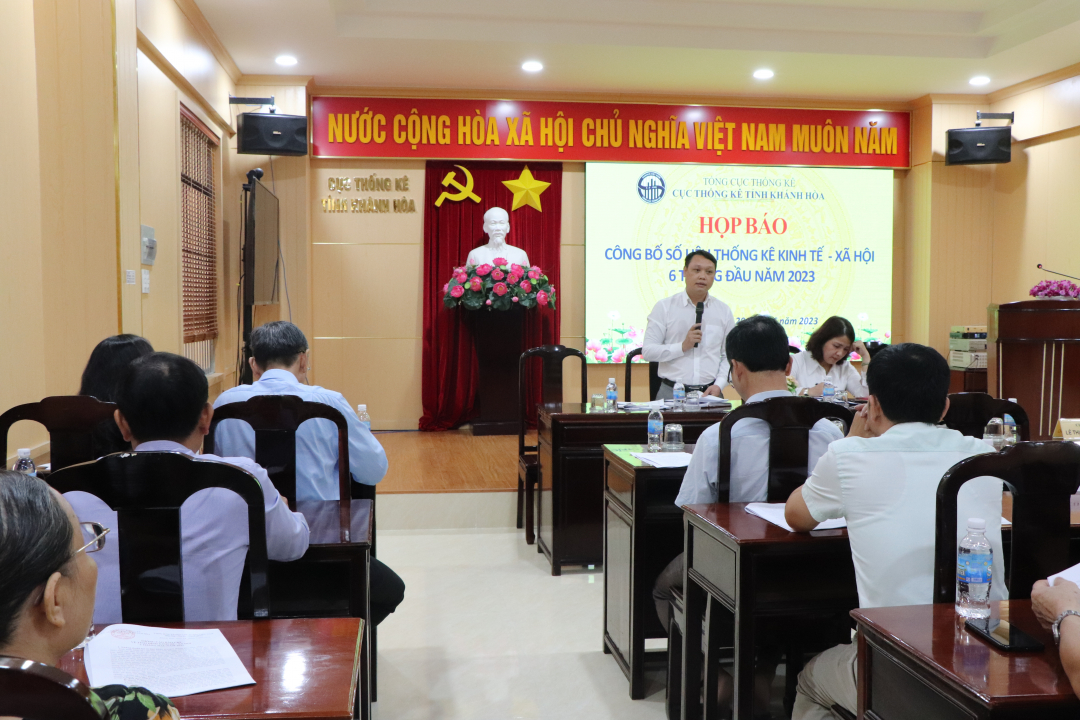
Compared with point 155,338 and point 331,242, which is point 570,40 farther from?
point 155,338

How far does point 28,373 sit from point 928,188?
7174mm

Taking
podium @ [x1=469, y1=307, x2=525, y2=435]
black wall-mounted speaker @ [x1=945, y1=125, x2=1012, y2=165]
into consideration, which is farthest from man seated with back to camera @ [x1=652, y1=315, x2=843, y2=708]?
black wall-mounted speaker @ [x1=945, y1=125, x2=1012, y2=165]

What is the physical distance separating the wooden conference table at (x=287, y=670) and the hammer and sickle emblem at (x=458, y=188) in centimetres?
630

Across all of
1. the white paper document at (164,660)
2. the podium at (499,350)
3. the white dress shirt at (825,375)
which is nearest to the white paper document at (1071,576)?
the white paper document at (164,660)

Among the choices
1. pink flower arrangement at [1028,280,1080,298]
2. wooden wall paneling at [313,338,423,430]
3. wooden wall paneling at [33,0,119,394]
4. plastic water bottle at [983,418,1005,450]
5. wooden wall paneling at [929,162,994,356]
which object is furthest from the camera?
wooden wall paneling at [929,162,994,356]

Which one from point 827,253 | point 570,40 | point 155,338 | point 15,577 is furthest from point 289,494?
point 827,253

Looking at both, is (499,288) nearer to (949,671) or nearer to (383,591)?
(383,591)

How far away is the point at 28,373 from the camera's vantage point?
3418 mm

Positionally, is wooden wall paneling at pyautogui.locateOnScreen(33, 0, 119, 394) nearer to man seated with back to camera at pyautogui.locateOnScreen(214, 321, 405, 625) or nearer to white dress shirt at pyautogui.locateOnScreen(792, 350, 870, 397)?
man seated with back to camera at pyautogui.locateOnScreen(214, 321, 405, 625)

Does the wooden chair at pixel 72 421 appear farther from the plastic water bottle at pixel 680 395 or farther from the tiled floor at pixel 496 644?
the plastic water bottle at pixel 680 395

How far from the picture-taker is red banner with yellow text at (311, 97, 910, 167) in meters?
7.38

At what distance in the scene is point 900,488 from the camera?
178 centimetres

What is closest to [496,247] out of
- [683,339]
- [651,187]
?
[651,187]

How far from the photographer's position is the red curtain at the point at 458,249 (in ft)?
24.7
